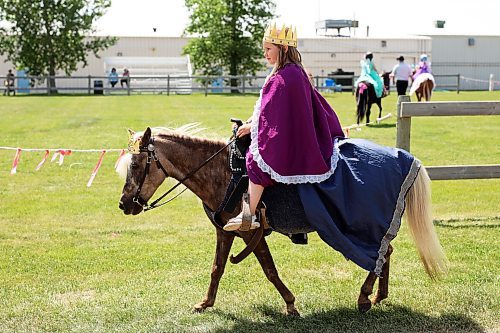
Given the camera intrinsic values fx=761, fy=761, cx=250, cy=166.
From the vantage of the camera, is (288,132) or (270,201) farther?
(270,201)

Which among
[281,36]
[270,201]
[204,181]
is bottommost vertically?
[270,201]

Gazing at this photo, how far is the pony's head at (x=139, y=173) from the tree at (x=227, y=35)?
38906mm

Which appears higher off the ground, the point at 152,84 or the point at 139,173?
the point at 139,173

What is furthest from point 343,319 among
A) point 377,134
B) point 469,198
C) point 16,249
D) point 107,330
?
point 377,134

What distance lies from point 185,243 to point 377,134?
999 centimetres

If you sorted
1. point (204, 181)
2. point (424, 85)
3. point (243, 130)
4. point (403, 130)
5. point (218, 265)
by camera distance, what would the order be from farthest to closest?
point (424, 85) → point (403, 130) → point (218, 265) → point (204, 181) → point (243, 130)

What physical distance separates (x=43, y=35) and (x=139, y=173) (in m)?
41.3

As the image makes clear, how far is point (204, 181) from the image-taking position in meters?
5.58

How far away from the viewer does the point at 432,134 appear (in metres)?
17.8

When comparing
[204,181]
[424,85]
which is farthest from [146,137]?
[424,85]

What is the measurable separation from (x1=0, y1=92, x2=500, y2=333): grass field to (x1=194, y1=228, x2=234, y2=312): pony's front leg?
7 cm

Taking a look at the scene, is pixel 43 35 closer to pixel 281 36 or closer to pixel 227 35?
pixel 227 35

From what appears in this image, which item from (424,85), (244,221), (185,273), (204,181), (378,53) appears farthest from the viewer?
(378,53)

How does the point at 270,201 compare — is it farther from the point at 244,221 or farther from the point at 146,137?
the point at 146,137
